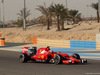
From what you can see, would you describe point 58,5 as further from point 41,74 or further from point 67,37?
point 41,74

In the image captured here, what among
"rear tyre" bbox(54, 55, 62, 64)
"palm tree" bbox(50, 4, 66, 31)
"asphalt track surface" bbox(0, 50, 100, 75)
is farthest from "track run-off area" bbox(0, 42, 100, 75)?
"palm tree" bbox(50, 4, 66, 31)

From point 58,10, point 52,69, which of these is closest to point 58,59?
point 52,69

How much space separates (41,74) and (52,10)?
1410 inches

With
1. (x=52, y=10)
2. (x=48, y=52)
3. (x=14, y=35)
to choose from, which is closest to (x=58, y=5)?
(x=52, y=10)

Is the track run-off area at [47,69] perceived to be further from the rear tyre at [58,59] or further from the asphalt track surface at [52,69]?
the rear tyre at [58,59]

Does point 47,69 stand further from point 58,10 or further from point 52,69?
point 58,10

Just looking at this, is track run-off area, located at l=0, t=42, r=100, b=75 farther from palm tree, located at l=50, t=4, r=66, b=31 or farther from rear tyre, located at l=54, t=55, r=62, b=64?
palm tree, located at l=50, t=4, r=66, b=31

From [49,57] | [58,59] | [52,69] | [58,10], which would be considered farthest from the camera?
[58,10]

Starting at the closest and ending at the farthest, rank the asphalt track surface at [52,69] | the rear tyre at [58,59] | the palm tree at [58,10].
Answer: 1. the asphalt track surface at [52,69]
2. the rear tyre at [58,59]
3. the palm tree at [58,10]

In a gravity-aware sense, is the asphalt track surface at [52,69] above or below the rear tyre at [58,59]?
below

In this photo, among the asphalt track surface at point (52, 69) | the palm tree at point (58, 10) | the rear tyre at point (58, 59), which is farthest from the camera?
the palm tree at point (58, 10)

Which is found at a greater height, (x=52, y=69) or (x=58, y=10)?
(x=58, y=10)

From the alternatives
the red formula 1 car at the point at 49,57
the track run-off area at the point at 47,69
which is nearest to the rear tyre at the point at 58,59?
the red formula 1 car at the point at 49,57

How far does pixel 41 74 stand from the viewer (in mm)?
9242
